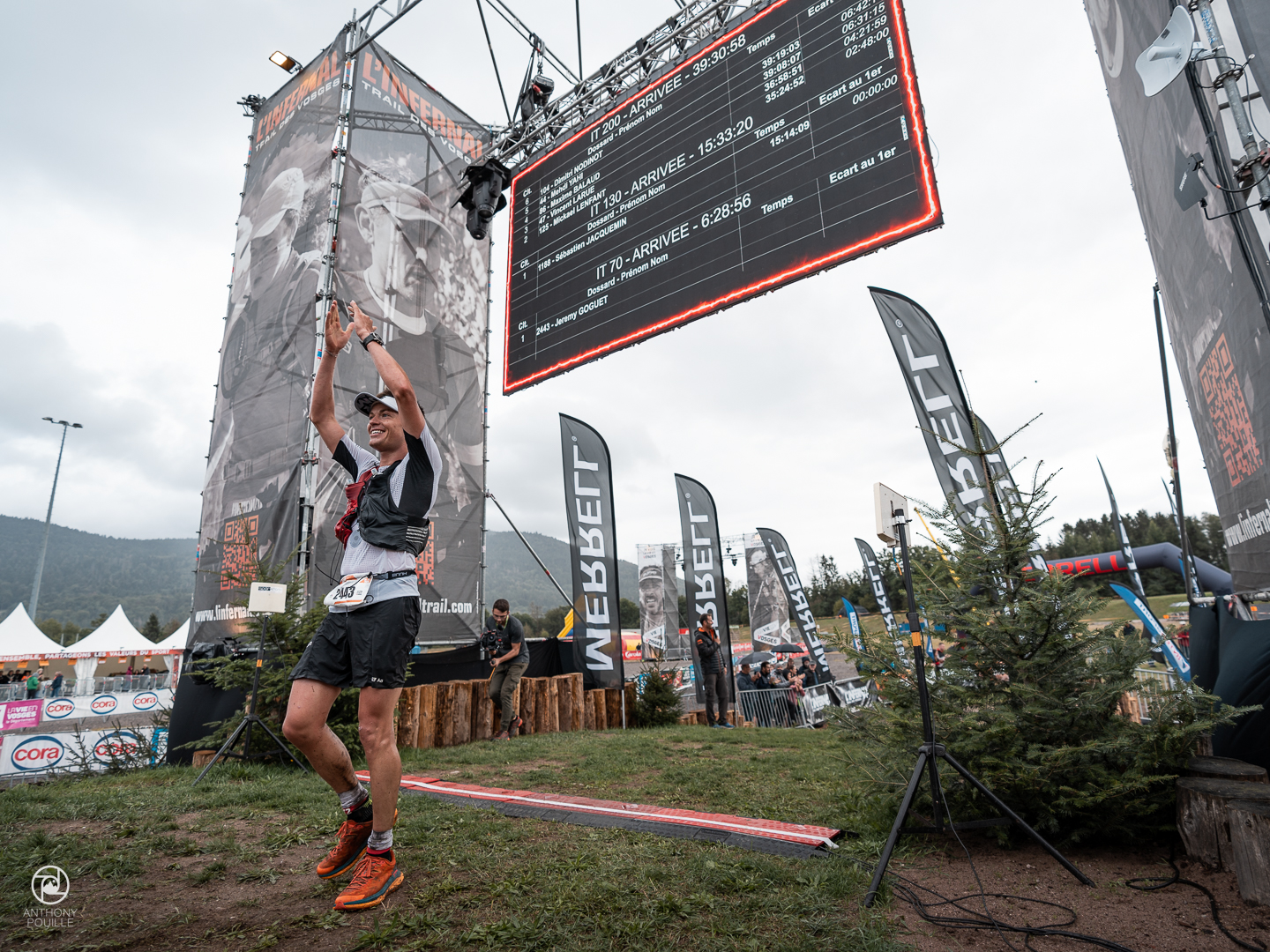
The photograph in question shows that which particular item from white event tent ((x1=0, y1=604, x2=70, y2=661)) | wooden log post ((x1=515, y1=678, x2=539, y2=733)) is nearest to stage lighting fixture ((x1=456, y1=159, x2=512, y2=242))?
wooden log post ((x1=515, y1=678, x2=539, y2=733))

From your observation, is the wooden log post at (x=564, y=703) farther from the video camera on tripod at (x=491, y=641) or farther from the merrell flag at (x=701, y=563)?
the merrell flag at (x=701, y=563)

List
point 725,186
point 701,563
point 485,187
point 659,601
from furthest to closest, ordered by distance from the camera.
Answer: point 659,601 → point 701,563 → point 485,187 → point 725,186

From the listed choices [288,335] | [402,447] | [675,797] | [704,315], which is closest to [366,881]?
[402,447]

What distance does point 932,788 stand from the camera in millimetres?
3072

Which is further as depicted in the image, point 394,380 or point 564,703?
point 564,703

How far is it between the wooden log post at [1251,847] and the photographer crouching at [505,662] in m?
6.82

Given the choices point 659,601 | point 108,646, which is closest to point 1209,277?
point 659,601

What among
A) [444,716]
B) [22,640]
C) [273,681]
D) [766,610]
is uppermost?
[22,640]

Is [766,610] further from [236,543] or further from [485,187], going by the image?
[485,187]

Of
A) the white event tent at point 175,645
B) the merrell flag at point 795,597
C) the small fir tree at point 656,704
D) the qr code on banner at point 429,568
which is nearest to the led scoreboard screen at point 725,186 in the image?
the qr code on banner at point 429,568

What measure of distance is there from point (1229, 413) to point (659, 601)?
20.6 m

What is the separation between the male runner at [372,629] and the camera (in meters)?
2.54

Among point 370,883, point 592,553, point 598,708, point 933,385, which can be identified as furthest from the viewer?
point 592,553

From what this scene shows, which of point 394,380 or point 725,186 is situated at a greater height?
point 725,186
